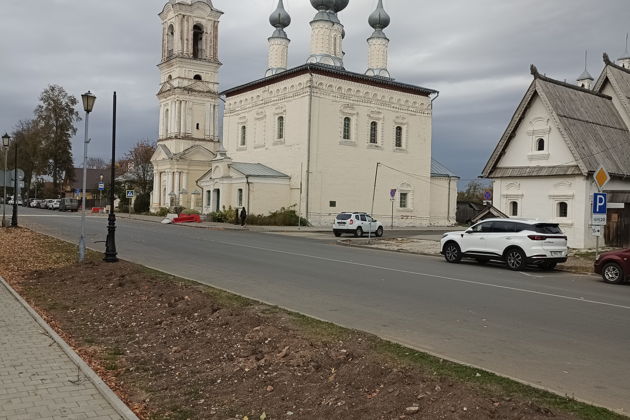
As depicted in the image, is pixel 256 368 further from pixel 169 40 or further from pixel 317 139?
pixel 169 40

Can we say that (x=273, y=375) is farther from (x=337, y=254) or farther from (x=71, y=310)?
(x=337, y=254)

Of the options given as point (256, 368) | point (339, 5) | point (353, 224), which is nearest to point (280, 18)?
point (339, 5)

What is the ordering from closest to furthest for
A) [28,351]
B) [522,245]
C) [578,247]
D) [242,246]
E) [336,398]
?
[336,398] → [28,351] → [522,245] → [242,246] → [578,247]

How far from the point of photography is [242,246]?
24172 mm

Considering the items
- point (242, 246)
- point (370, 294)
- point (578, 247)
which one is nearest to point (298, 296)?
point (370, 294)

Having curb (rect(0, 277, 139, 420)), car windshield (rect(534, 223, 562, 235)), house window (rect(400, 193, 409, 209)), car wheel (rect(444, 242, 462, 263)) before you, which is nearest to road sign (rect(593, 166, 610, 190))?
car windshield (rect(534, 223, 562, 235))

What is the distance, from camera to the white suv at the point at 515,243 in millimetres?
19078

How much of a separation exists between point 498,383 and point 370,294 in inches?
259

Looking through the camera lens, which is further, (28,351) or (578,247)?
(578,247)

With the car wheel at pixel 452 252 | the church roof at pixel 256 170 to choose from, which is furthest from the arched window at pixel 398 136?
the car wheel at pixel 452 252

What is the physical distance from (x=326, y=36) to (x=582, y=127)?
29.7m

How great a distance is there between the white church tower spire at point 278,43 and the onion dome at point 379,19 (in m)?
8.07

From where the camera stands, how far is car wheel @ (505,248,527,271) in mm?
19219

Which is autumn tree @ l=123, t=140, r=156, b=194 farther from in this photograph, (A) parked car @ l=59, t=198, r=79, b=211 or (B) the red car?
(B) the red car
